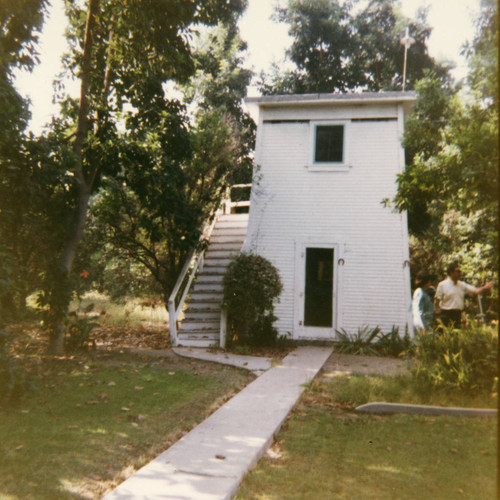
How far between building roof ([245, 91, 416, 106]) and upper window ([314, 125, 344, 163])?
712mm

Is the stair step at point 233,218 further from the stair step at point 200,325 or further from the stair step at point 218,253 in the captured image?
the stair step at point 200,325

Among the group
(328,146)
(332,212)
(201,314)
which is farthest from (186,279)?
(328,146)

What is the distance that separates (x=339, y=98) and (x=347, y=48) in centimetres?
1411

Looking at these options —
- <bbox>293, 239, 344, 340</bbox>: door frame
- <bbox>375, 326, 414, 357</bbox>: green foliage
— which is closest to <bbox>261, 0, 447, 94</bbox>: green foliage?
<bbox>293, 239, 344, 340</bbox>: door frame

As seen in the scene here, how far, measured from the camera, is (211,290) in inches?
450

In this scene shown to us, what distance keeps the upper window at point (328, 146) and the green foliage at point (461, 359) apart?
6.89 metres

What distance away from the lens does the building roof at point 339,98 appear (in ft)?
38.5

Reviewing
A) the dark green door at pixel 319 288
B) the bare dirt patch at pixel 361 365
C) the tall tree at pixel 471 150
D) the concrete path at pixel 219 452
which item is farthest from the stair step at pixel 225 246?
the concrete path at pixel 219 452

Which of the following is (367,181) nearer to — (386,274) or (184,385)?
(386,274)

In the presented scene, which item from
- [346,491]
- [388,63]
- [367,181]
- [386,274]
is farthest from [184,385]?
[388,63]

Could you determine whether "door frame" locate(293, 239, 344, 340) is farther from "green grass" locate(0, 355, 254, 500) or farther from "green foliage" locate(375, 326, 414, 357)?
"green grass" locate(0, 355, 254, 500)

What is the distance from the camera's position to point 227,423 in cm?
490

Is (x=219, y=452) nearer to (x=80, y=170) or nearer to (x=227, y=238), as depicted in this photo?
(x=80, y=170)

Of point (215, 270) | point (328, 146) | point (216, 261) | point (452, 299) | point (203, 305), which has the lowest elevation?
point (203, 305)
